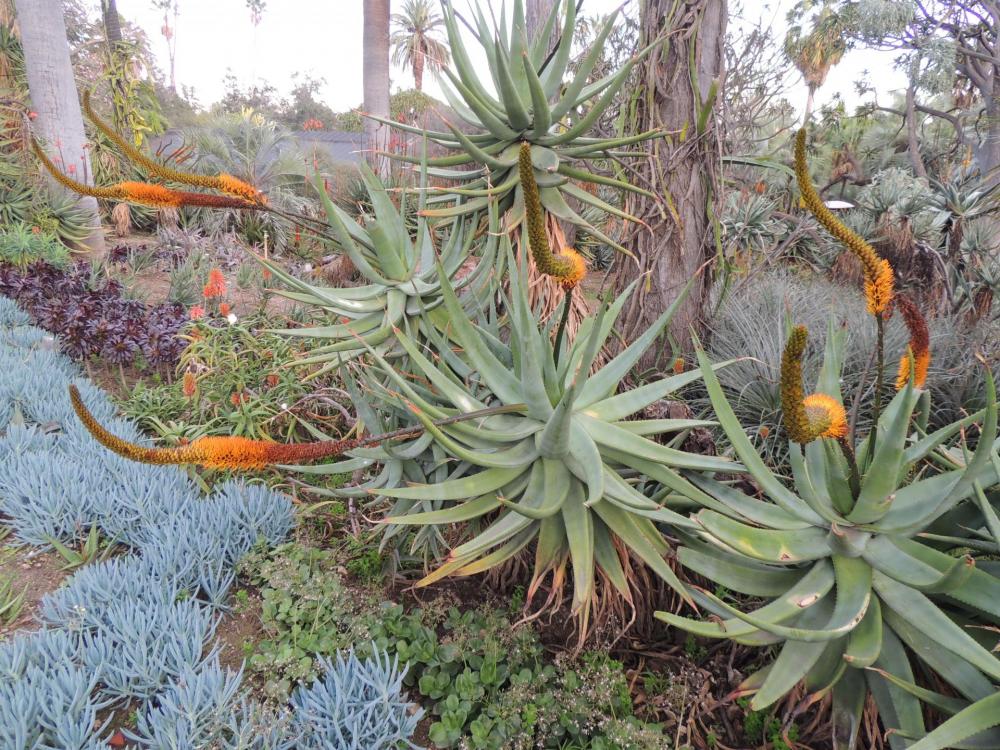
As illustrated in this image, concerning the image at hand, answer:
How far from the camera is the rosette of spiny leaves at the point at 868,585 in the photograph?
123 centimetres

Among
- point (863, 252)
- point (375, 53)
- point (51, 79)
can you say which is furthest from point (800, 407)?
point (375, 53)

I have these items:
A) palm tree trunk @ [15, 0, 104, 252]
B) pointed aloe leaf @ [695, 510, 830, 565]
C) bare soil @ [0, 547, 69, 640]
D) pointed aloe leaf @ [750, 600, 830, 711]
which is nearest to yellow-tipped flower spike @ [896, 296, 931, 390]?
pointed aloe leaf @ [695, 510, 830, 565]

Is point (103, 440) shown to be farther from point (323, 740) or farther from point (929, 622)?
point (929, 622)

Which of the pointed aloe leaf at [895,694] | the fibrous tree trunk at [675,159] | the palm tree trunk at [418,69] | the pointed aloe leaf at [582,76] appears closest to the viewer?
the pointed aloe leaf at [895,694]

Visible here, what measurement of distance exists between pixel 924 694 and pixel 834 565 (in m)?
0.29

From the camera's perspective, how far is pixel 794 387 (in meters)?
1.01

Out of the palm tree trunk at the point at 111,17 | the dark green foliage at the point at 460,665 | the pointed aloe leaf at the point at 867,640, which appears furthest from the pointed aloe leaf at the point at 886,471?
the palm tree trunk at the point at 111,17

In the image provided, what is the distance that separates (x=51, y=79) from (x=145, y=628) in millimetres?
7648

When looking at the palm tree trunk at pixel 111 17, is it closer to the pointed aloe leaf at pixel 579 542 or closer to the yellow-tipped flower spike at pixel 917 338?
the pointed aloe leaf at pixel 579 542

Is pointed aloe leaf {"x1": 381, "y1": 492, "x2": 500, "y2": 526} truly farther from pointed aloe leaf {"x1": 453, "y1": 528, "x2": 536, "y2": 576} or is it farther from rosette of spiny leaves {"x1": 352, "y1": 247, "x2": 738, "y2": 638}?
pointed aloe leaf {"x1": 453, "y1": 528, "x2": 536, "y2": 576}

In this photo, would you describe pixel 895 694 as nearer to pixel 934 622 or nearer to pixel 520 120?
pixel 934 622

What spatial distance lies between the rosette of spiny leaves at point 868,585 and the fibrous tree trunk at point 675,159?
157 cm

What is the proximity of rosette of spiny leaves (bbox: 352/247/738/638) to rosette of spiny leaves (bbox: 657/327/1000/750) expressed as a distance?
0.62ft

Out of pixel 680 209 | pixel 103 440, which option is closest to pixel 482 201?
pixel 680 209
